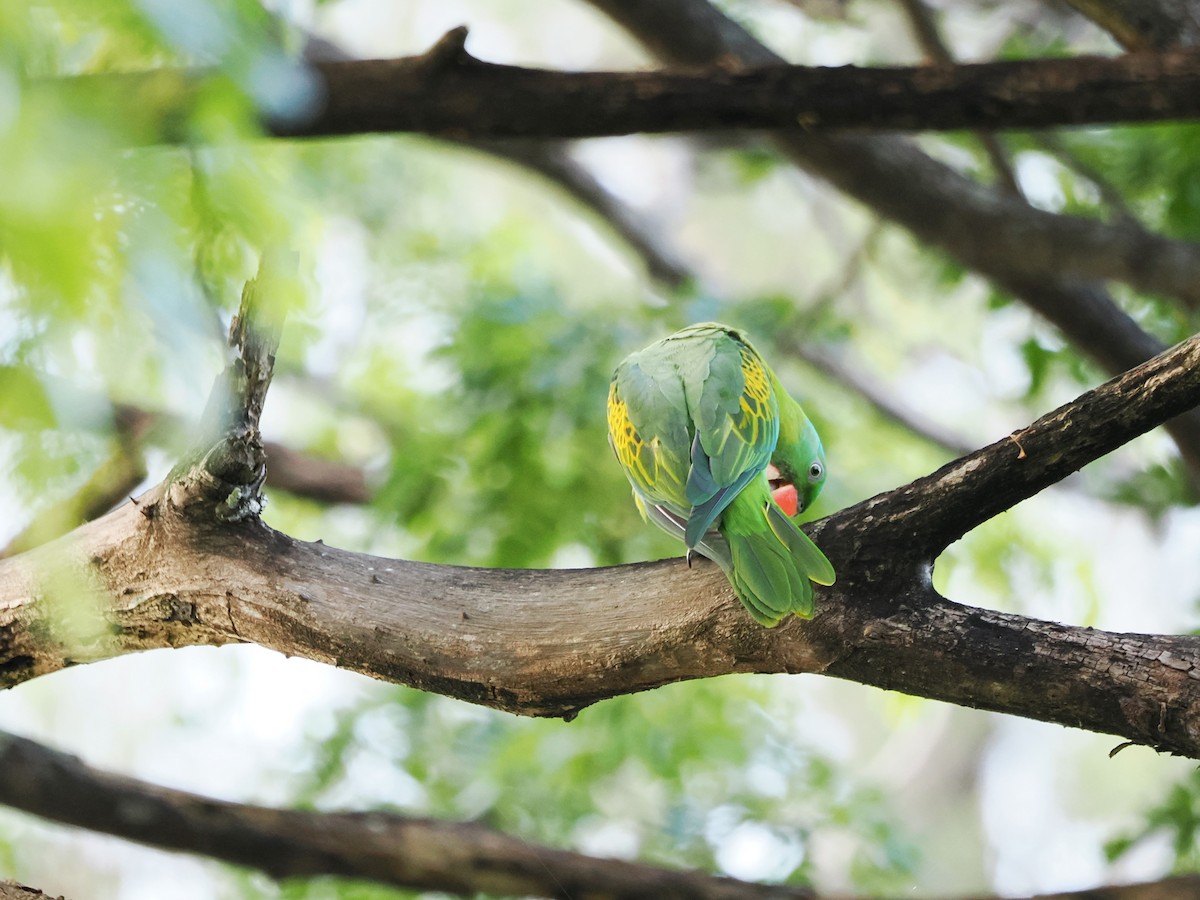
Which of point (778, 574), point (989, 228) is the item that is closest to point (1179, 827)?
point (989, 228)

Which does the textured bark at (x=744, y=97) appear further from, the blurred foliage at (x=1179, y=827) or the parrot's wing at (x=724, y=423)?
the blurred foliage at (x=1179, y=827)

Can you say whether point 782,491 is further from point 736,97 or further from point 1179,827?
point 1179,827

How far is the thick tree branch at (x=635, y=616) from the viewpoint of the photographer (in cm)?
166

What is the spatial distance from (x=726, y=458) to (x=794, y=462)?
25.3 inches

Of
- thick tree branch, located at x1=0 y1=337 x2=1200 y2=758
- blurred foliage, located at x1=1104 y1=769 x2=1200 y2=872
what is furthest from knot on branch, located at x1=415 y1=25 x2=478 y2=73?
blurred foliage, located at x1=1104 y1=769 x2=1200 y2=872

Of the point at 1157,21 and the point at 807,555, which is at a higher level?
the point at 1157,21

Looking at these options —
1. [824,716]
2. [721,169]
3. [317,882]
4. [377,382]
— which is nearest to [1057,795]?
[824,716]

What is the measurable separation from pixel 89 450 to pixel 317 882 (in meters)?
3.24

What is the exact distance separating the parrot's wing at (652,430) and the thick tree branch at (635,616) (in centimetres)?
29

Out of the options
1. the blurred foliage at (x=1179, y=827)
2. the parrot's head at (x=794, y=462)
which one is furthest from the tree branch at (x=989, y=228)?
the parrot's head at (x=794, y=462)

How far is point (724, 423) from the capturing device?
2385 mm

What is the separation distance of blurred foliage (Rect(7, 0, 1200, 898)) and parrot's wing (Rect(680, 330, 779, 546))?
81cm

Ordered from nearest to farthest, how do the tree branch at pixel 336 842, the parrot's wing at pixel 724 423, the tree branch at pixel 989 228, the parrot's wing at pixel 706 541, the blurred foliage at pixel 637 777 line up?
1. the parrot's wing at pixel 706 541
2. the parrot's wing at pixel 724 423
3. the tree branch at pixel 336 842
4. the tree branch at pixel 989 228
5. the blurred foliage at pixel 637 777

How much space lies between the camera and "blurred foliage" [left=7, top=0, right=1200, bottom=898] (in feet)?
2.85
